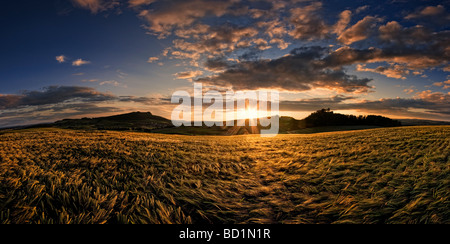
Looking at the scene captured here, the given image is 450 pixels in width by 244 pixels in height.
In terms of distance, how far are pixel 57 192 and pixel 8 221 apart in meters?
0.81

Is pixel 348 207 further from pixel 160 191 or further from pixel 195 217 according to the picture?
pixel 160 191

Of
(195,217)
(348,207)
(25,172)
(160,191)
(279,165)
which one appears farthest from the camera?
(279,165)

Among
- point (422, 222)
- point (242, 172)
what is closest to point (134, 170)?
Result: point (242, 172)

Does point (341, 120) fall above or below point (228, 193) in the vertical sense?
above

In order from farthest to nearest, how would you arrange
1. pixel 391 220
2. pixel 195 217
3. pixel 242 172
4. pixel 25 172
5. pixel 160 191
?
pixel 242 172 → pixel 25 172 → pixel 160 191 → pixel 195 217 → pixel 391 220

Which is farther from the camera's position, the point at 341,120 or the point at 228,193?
the point at 341,120

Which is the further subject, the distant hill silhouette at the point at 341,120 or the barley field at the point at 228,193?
the distant hill silhouette at the point at 341,120

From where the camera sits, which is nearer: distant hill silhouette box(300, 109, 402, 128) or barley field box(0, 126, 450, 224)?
barley field box(0, 126, 450, 224)

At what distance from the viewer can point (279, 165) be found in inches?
261

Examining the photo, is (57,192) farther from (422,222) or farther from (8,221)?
(422,222)

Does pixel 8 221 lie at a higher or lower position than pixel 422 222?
higher
